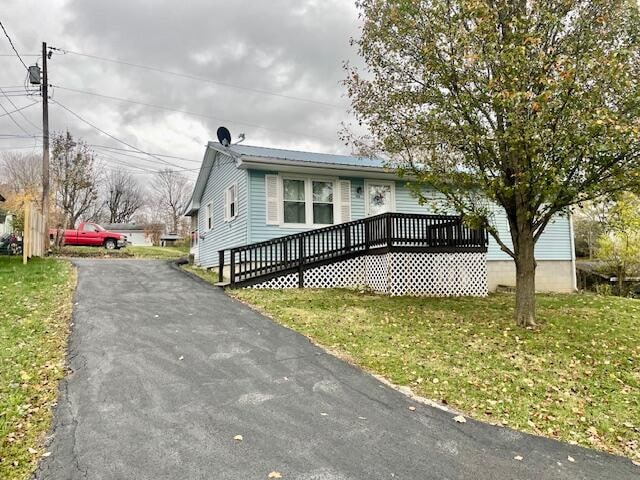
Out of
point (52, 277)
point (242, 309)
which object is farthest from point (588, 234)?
point (52, 277)

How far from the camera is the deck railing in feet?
36.2

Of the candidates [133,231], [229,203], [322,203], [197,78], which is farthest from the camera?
[133,231]

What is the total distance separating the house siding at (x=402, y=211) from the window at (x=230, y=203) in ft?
4.45

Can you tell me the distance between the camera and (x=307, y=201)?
12703 millimetres

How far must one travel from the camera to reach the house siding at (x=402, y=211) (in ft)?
39.7

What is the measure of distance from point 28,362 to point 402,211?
36.4 feet

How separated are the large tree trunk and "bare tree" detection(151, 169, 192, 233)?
47501 mm

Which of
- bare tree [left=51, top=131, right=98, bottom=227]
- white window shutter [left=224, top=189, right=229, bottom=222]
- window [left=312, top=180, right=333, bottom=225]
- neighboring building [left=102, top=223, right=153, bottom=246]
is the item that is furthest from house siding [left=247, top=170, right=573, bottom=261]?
neighboring building [left=102, top=223, right=153, bottom=246]

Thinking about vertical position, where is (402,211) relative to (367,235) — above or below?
above

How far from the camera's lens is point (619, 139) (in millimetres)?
6035

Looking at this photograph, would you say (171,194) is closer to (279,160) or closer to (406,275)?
(279,160)

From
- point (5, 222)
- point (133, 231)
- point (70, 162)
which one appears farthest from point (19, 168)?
point (70, 162)

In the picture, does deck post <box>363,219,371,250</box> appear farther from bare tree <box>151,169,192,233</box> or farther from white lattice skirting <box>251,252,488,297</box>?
bare tree <box>151,169,192,233</box>

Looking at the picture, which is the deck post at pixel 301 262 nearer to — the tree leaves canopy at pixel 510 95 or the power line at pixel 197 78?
the tree leaves canopy at pixel 510 95
